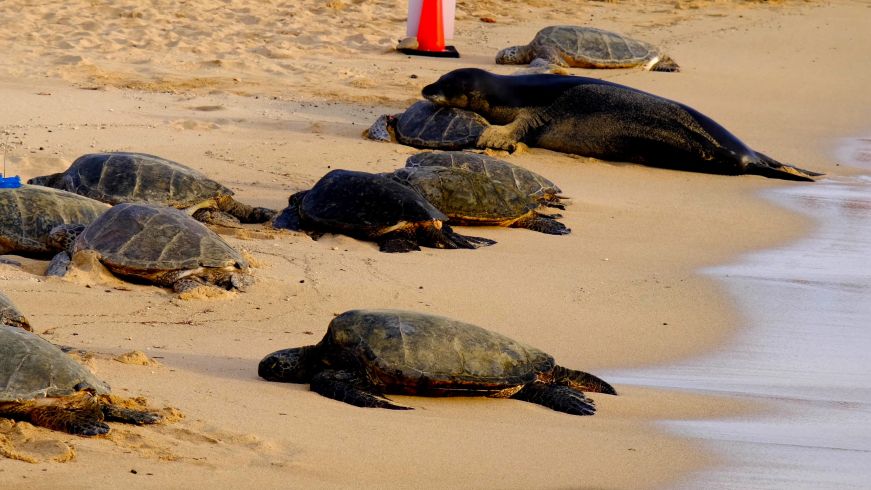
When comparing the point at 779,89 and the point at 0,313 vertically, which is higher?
the point at 0,313

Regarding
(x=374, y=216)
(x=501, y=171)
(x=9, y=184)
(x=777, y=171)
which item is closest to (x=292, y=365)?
(x=374, y=216)

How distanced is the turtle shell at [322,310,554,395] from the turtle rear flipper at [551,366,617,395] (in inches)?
3.5

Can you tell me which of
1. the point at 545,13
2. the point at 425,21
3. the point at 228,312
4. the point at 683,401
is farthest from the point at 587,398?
the point at 545,13

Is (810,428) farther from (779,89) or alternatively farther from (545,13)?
(545,13)

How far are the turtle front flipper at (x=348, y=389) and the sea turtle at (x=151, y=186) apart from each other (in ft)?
10.5

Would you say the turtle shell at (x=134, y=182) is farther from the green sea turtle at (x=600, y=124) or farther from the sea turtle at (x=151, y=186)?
the green sea turtle at (x=600, y=124)

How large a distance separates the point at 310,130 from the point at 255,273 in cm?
454

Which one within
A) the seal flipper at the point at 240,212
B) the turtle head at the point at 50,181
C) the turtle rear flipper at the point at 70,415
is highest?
the turtle rear flipper at the point at 70,415

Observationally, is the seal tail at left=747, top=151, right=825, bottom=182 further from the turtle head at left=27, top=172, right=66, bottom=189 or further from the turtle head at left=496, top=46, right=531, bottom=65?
the turtle head at left=27, top=172, right=66, bottom=189

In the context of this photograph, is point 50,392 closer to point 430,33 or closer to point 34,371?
point 34,371

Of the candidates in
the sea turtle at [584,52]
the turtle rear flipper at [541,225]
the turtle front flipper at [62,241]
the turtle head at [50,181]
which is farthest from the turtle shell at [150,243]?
the sea turtle at [584,52]

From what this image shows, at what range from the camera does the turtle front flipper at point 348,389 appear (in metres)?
5.09

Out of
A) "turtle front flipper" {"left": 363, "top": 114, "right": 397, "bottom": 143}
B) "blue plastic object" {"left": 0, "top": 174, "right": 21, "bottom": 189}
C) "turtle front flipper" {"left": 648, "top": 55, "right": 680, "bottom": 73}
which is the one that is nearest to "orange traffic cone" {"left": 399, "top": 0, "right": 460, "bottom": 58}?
"turtle front flipper" {"left": 648, "top": 55, "right": 680, "bottom": 73}

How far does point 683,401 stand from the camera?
5551mm
